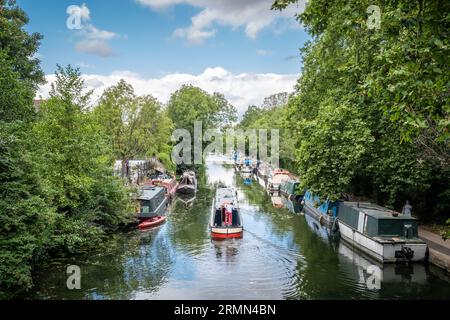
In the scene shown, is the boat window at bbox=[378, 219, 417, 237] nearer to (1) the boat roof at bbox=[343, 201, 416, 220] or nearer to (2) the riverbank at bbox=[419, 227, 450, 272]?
(1) the boat roof at bbox=[343, 201, 416, 220]

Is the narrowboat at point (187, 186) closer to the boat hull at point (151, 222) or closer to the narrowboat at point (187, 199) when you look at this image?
the narrowboat at point (187, 199)

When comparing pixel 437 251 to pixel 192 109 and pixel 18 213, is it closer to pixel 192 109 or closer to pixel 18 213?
A: pixel 18 213

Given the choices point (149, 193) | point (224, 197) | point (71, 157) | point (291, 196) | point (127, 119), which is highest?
point (127, 119)

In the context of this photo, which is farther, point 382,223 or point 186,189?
point 186,189

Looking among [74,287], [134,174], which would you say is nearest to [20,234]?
[74,287]

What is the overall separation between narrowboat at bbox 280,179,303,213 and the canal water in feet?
40.6

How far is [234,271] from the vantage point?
66.5 feet

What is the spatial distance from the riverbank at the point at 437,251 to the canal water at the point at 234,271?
469 millimetres

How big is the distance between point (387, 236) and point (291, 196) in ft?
77.6

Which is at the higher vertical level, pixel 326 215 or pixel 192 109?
pixel 192 109

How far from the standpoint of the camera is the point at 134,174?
48.2 metres

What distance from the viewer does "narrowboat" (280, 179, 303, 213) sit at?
4147 cm

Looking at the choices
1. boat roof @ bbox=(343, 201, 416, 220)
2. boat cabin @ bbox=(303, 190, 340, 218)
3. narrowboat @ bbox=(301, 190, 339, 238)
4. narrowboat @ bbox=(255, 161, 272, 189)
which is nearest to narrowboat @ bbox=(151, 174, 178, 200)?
narrowboat @ bbox=(301, 190, 339, 238)

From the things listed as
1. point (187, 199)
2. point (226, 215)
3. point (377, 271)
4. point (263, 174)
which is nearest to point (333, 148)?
point (226, 215)
